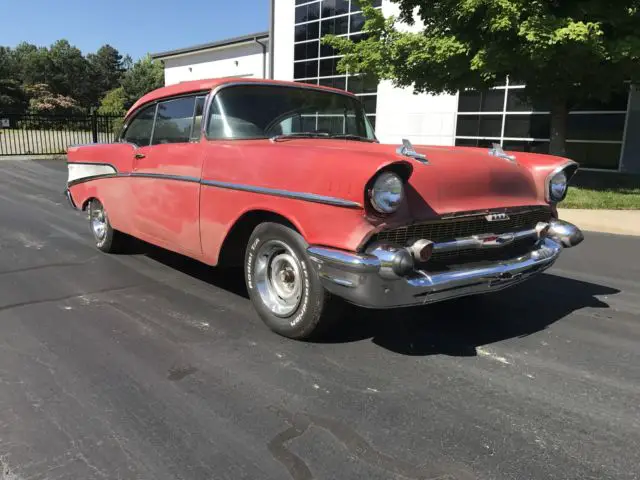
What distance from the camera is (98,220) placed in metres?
6.25

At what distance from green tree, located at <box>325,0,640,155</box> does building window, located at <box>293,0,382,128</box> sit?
677 cm

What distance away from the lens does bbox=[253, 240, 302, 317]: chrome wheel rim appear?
357 cm

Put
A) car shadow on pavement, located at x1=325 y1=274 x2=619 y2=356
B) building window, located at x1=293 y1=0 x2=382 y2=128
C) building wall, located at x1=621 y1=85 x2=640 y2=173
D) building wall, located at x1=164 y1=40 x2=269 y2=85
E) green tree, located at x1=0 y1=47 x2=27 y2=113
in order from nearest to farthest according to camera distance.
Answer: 1. car shadow on pavement, located at x1=325 y1=274 x2=619 y2=356
2. building wall, located at x1=621 y1=85 x2=640 y2=173
3. building window, located at x1=293 y1=0 x2=382 y2=128
4. building wall, located at x1=164 y1=40 x2=269 y2=85
5. green tree, located at x1=0 y1=47 x2=27 y2=113

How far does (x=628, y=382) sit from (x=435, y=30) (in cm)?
1078

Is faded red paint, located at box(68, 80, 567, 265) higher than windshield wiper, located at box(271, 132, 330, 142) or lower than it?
lower

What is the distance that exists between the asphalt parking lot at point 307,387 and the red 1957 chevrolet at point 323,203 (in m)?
0.45

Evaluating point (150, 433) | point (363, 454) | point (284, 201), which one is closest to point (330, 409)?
point (363, 454)

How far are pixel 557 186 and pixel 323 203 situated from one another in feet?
6.81

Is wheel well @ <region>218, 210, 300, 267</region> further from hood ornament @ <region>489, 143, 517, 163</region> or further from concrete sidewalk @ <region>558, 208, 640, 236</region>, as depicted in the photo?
concrete sidewalk @ <region>558, 208, 640, 236</region>

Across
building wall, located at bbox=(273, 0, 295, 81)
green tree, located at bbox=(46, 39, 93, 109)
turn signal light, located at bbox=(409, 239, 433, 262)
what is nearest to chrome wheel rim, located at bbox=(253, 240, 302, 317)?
turn signal light, located at bbox=(409, 239, 433, 262)

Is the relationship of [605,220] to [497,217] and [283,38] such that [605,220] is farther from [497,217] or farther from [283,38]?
[283,38]

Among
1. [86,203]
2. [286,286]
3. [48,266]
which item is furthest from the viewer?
[86,203]

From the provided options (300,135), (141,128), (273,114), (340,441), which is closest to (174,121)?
(141,128)

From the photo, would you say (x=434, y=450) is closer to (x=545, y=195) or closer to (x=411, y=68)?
(x=545, y=195)
